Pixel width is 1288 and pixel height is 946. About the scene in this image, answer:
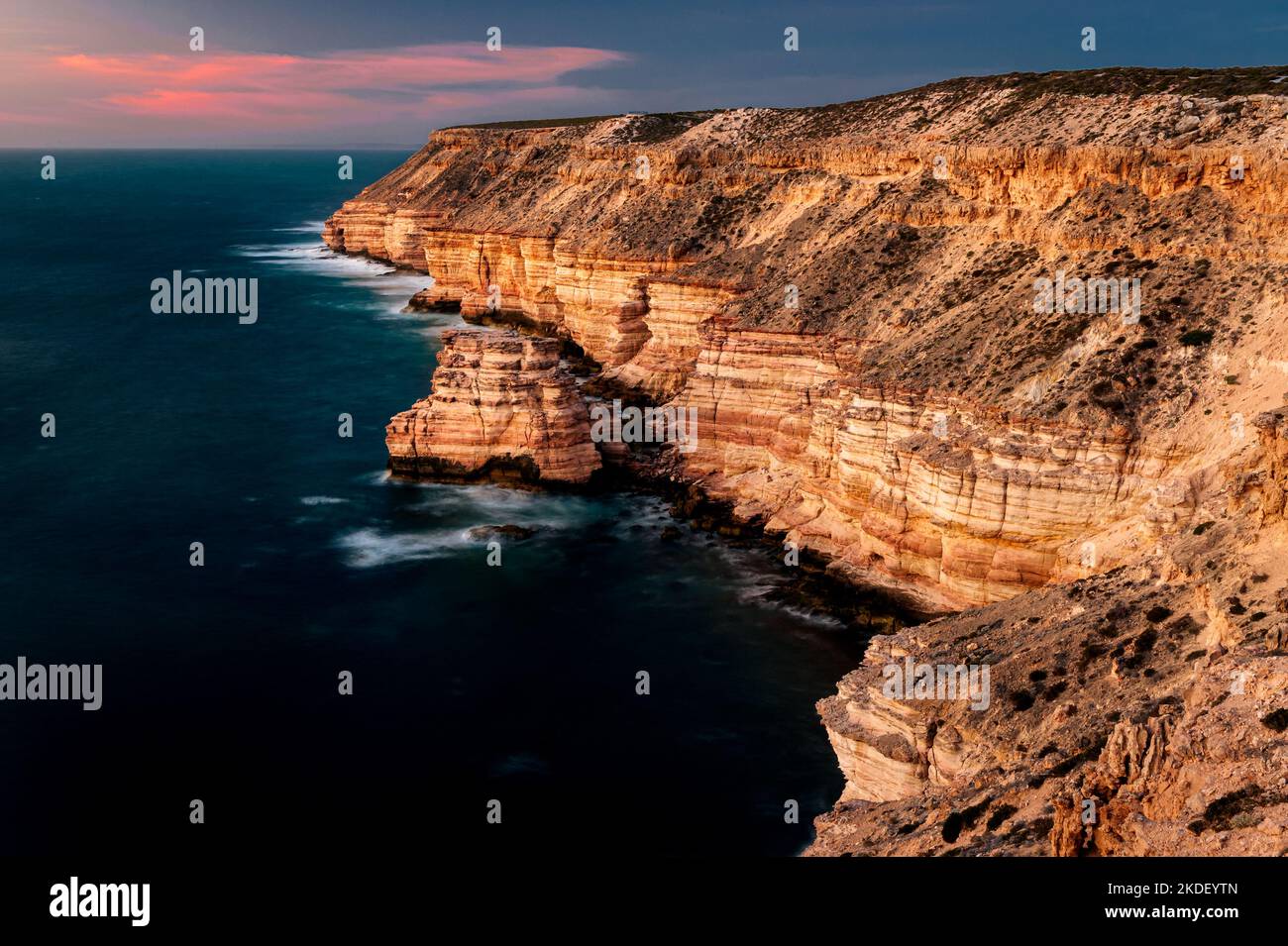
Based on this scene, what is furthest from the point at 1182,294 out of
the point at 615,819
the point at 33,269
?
the point at 33,269

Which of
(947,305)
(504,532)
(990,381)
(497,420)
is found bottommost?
(504,532)

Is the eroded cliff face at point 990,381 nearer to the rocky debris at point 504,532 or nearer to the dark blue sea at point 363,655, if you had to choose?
the dark blue sea at point 363,655

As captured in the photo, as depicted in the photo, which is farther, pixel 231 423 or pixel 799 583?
pixel 231 423

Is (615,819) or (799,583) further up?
(799,583)

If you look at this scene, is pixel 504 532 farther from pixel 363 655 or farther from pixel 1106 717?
pixel 1106 717

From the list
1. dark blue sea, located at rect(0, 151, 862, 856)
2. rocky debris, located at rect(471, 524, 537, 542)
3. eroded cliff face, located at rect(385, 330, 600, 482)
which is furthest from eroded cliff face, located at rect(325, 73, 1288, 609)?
rocky debris, located at rect(471, 524, 537, 542)

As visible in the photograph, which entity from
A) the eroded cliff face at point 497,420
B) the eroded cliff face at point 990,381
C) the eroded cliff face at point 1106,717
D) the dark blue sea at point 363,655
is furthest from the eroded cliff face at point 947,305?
the eroded cliff face at point 1106,717

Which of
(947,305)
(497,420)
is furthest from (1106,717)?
(497,420)
